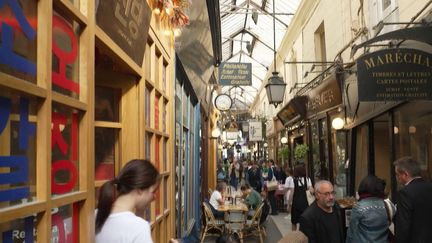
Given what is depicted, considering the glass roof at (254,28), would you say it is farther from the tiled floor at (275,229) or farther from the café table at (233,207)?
the café table at (233,207)

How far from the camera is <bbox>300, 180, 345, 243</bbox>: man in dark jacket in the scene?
4.23 m

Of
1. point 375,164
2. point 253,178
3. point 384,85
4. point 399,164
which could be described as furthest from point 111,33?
point 253,178

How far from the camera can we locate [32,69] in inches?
67.8

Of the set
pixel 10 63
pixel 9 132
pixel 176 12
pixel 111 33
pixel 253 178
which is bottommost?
pixel 253 178

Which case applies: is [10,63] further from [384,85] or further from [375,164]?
[375,164]

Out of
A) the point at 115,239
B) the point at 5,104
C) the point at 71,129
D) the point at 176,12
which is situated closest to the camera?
the point at 5,104

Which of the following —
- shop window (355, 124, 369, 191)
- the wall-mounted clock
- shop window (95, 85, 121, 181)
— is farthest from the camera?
the wall-mounted clock

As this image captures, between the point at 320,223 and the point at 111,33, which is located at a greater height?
the point at 111,33

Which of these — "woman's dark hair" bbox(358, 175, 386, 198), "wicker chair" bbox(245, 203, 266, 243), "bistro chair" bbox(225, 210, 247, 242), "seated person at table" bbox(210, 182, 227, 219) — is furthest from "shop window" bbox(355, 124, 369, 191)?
"woman's dark hair" bbox(358, 175, 386, 198)

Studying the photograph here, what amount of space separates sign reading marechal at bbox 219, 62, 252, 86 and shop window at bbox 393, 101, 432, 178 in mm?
9291

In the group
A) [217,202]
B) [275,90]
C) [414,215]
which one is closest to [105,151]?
[414,215]

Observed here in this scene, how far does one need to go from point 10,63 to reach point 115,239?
2.62ft

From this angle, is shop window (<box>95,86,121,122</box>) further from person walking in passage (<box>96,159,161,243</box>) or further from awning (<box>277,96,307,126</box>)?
awning (<box>277,96,307,126</box>)

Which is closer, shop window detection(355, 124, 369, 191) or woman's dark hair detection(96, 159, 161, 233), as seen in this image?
woman's dark hair detection(96, 159, 161, 233)
